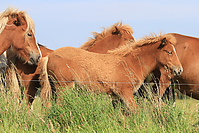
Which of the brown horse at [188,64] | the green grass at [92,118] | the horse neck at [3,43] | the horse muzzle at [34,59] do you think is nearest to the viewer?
the green grass at [92,118]

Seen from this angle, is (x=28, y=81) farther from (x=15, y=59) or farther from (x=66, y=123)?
(x=66, y=123)

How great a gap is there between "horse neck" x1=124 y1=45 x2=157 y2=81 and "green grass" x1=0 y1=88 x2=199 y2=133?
138cm

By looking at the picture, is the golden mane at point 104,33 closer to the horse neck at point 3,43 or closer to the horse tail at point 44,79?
the horse tail at point 44,79

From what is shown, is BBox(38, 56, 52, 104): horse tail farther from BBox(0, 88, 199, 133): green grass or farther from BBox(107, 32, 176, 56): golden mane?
BBox(107, 32, 176, 56): golden mane

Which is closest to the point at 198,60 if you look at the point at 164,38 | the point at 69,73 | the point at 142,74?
the point at 164,38

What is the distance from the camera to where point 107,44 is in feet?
23.3

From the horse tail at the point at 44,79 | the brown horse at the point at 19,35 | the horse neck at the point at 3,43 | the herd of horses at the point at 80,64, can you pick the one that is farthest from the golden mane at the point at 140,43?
the horse neck at the point at 3,43

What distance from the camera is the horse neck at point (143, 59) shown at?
17.2ft

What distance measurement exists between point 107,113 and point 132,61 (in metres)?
1.78

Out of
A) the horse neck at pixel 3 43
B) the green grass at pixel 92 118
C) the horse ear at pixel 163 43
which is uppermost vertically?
the horse ear at pixel 163 43

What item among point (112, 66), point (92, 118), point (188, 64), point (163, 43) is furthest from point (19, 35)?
point (188, 64)

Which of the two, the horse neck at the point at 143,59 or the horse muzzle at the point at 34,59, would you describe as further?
the horse neck at the point at 143,59

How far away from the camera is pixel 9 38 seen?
4.87 meters

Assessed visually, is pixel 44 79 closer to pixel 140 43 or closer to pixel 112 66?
pixel 112 66
